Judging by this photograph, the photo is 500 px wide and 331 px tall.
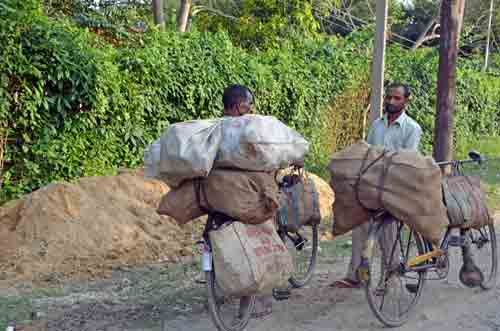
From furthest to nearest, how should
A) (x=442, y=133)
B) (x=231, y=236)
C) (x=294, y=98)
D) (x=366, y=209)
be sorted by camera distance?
(x=294, y=98), (x=442, y=133), (x=366, y=209), (x=231, y=236)

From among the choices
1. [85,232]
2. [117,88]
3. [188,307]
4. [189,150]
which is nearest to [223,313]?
[188,307]

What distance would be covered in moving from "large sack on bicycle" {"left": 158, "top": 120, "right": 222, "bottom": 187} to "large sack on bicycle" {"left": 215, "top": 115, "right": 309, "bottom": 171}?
86mm

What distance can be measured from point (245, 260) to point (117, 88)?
4801 mm

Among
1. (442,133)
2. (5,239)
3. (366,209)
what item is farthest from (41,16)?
(442,133)

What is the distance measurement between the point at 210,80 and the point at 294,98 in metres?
2.73

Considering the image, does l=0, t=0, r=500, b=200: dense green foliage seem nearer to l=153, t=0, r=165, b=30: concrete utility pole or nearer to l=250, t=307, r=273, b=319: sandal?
l=153, t=0, r=165, b=30: concrete utility pole

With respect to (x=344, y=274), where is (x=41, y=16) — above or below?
above

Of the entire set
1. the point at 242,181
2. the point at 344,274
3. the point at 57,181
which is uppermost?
the point at 242,181

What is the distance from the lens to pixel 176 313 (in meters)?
5.67

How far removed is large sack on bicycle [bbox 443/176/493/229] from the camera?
236 inches

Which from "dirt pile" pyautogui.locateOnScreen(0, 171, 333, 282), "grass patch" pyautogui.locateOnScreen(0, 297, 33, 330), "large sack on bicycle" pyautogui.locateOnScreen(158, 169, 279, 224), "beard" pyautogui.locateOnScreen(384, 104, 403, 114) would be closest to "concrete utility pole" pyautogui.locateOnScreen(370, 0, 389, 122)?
"dirt pile" pyautogui.locateOnScreen(0, 171, 333, 282)

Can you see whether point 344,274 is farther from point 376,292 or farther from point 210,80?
point 210,80

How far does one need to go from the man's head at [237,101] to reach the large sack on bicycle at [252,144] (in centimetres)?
46

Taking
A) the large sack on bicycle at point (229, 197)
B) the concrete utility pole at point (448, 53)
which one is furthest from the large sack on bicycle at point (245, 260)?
the concrete utility pole at point (448, 53)
